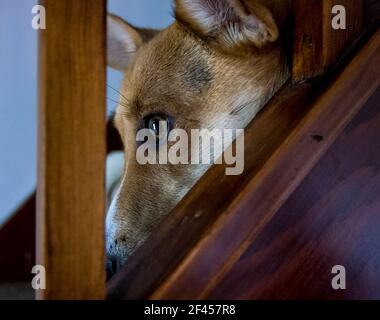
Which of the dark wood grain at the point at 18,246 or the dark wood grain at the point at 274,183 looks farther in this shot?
the dark wood grain at the point at 18,246

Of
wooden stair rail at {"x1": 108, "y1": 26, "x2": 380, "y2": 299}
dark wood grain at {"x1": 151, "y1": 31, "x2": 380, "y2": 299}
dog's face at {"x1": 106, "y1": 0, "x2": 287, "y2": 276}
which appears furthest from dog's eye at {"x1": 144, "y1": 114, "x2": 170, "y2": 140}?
dark wood grain at {"x1": 151, "y1": 31, "x2": 380, "y2": 299}

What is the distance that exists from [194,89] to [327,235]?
0.53 meters

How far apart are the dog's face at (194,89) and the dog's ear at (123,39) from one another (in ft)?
1.11

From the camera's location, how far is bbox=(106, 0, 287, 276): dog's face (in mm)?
1319

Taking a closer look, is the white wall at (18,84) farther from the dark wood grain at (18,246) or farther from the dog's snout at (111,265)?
the dog's snout at (111,265)

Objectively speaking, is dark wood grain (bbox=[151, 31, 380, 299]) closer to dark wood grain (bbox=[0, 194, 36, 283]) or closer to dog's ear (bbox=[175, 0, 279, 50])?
dog's ear (bbox=[175, 0, 279, 50])

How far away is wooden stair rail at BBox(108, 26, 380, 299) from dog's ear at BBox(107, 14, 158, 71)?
84 cm

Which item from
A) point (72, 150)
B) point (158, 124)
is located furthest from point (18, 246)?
point (72, 150)

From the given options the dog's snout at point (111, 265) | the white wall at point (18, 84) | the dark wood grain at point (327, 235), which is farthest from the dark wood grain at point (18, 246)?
the dark wood grain at point (327, 235)

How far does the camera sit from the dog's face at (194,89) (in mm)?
1319

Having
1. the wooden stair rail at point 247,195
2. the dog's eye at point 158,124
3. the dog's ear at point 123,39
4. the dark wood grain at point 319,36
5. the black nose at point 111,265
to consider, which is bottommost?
the black nose at point 111,265

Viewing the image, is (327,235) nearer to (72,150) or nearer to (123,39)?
(72,150)
